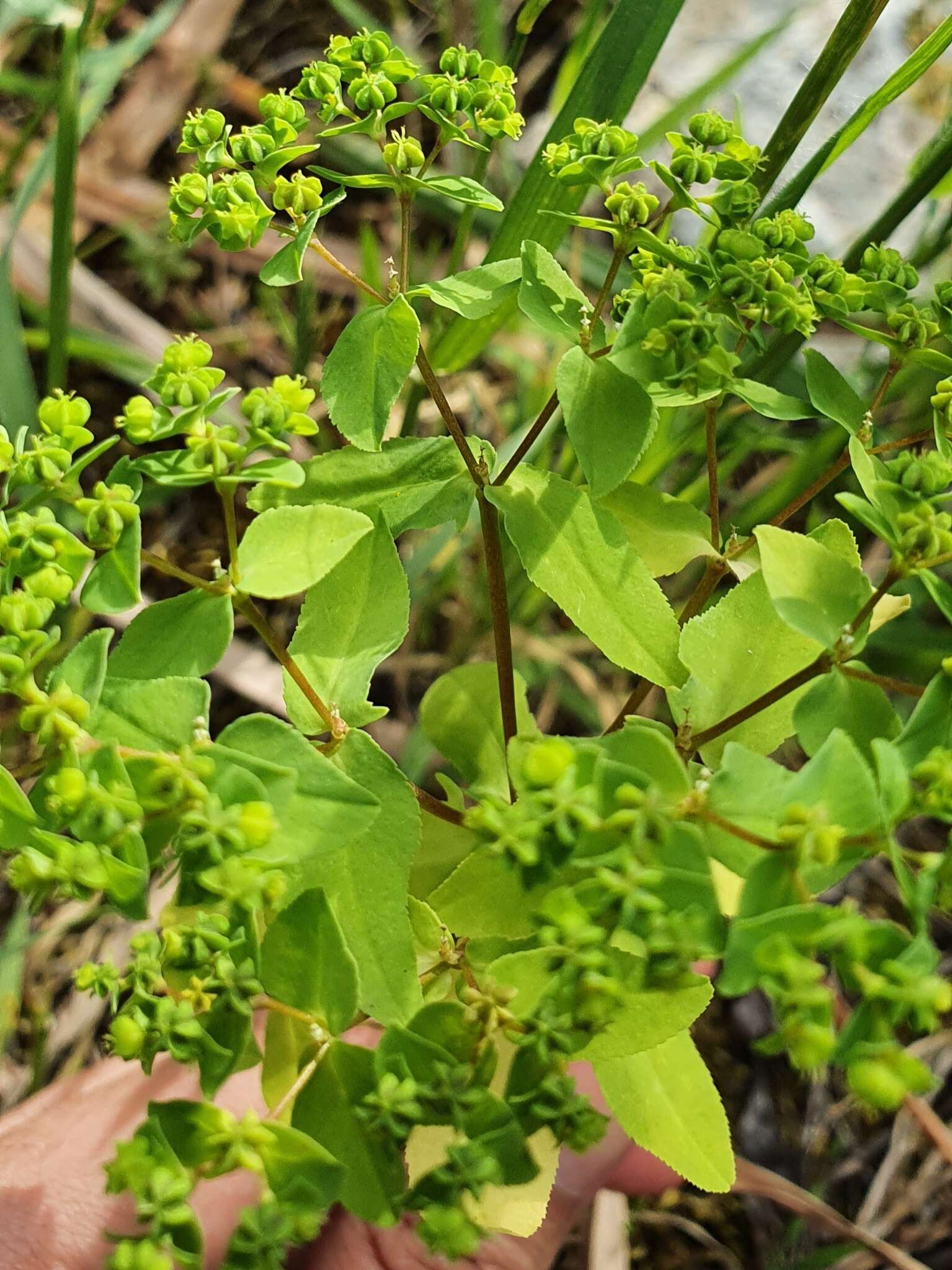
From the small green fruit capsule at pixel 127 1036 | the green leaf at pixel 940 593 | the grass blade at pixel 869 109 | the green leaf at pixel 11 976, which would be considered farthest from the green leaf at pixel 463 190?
the green leaf at pixel 11 976

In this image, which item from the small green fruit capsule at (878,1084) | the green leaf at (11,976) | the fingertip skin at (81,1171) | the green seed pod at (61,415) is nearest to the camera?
the small green fruit capsule at (878,1084)

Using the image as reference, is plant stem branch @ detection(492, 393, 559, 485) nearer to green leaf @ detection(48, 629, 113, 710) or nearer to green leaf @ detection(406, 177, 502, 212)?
green leaf @ detection(406, 177, 502, 212)

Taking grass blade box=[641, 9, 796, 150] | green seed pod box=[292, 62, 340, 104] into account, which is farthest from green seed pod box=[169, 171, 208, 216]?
grass blade box=[641, 9, 796, 150]

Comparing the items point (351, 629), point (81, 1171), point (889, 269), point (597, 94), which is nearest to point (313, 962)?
point (351, 629)

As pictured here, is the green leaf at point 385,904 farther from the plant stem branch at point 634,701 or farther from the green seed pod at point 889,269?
the green seed pod at point 889,269

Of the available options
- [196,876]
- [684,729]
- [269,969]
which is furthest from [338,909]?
[684,729]

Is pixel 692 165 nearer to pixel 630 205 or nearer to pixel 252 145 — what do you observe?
pixel 630 205
